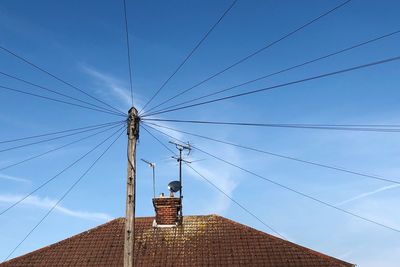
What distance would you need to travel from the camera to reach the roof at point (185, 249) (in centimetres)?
1666

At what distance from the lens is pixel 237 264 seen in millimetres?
16391

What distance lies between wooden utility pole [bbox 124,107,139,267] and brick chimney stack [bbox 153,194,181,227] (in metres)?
8.70

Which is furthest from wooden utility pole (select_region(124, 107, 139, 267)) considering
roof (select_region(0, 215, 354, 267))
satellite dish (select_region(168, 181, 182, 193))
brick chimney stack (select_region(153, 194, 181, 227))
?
satellite dish (select_region(168, 181, 182, 193))

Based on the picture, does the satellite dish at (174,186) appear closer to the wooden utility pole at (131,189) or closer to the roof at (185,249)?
the roof at (185,249)

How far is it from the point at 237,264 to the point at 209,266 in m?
0.98

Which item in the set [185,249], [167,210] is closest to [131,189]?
[185,249]

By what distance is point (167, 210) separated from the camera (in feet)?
63.2

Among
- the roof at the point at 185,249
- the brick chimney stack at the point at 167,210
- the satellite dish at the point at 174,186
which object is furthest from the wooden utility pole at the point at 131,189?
the satellite dish at the point at 174,186

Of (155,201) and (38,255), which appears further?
(155,201)

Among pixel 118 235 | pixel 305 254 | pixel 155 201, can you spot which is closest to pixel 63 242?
pixel 118 235

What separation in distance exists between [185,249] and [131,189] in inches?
297

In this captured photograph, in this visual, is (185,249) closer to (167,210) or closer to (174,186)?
(167,210)

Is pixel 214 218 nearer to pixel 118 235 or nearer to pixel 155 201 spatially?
pixel 155 201

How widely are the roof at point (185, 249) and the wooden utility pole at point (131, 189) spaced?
6.88 m
